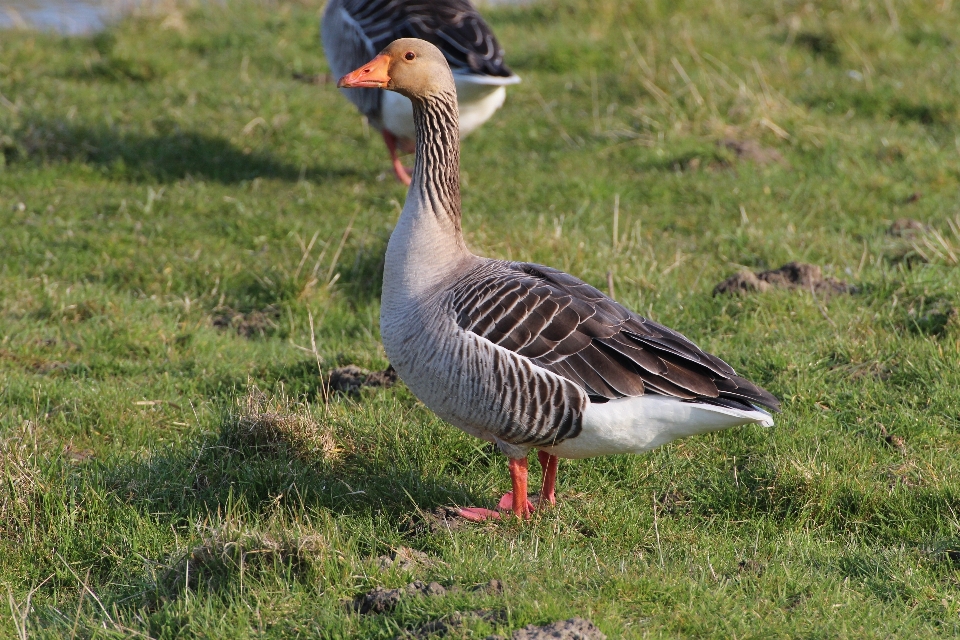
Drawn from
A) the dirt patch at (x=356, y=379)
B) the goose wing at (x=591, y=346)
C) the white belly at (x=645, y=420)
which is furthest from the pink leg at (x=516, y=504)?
the dirt patch at (x=356, y=379)

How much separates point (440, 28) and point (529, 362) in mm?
4884

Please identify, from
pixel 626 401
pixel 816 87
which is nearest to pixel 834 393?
pixel 626 401

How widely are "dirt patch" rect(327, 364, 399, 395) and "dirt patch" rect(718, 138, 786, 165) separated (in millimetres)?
4409

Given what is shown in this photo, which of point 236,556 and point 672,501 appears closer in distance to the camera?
point 236,556

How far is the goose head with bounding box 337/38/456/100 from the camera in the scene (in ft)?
15.7

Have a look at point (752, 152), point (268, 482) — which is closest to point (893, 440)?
point (268, 482)

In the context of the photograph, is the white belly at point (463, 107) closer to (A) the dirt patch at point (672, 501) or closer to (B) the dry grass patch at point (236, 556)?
(A) the dirt patch at point (672, 501)

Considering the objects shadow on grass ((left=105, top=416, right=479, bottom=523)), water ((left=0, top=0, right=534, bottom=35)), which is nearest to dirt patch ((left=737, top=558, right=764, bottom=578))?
shadow on grass ((left=105, top=416, right=479, bottom=523))

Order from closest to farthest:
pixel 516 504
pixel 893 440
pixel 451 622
A: pixel 451 622
pixel 516 504
pixel 893 440

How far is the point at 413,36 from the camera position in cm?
850

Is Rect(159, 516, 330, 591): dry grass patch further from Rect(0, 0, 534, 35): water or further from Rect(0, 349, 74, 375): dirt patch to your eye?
Rect(0, 0, 534, 35): water

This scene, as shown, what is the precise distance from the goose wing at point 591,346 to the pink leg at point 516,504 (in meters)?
0.48

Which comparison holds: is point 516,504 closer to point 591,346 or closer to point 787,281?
point 591,346

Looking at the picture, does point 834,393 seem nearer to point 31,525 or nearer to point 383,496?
point 383,496
